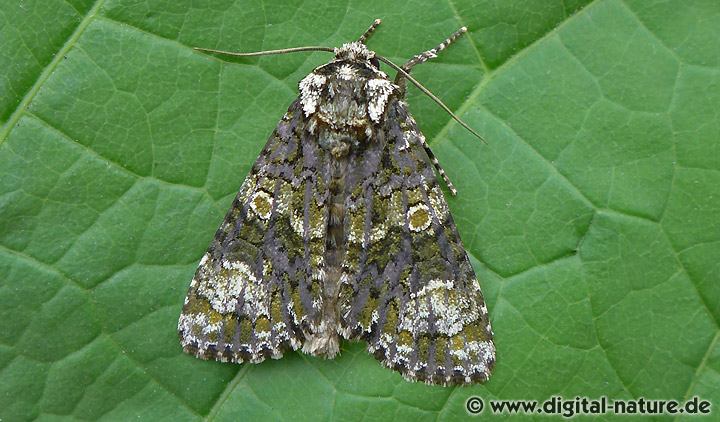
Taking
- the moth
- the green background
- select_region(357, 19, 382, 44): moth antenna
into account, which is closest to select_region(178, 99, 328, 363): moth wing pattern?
the moth

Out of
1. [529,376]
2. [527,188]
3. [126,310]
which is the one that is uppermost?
[527,188]

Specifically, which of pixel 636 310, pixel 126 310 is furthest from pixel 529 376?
pixel 126 310

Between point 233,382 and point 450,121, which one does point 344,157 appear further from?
point 233,382

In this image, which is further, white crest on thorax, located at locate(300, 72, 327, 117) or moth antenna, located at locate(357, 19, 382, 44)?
moth antenna, located at locate(357, 19, 382, 44)

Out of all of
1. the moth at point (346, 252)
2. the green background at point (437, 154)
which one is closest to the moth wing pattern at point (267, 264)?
the moth at point (346, 252)

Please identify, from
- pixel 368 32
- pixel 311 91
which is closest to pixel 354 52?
pixel 368 32

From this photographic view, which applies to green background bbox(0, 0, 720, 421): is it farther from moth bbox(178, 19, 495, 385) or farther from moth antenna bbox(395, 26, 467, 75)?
moth bbox(178, 19, 495, 385)
